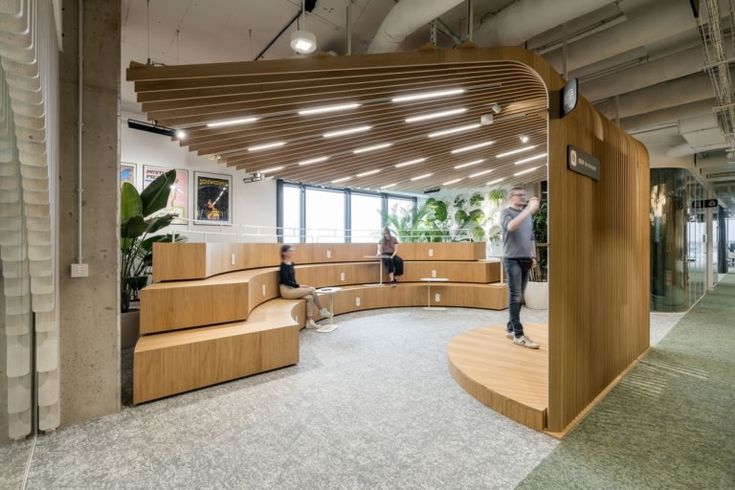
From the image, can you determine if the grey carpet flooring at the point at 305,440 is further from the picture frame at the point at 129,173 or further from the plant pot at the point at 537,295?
the picture frame at the point at 129,173

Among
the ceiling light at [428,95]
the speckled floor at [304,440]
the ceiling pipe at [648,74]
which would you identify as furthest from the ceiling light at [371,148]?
the speckled floor at [304,440]

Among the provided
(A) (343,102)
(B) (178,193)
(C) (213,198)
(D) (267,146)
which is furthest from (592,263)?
(B) (178,193)

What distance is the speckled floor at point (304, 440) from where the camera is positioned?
6.43 feet

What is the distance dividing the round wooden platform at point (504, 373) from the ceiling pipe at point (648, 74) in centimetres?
377

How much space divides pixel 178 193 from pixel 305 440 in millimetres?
6879

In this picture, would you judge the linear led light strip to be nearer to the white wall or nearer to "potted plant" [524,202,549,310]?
the white wall

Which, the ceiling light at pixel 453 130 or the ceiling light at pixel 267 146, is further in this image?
the ceiling light at pixel 267 146

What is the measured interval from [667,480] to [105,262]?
412 centimetres

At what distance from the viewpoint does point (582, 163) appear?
8.41 ft

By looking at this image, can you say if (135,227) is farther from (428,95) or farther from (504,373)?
(504,373)

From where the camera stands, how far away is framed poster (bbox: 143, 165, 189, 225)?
7242 millimetres

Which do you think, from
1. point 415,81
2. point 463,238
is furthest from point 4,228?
point 463,238

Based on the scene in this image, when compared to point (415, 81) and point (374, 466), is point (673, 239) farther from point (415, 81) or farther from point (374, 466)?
point (374, 466)

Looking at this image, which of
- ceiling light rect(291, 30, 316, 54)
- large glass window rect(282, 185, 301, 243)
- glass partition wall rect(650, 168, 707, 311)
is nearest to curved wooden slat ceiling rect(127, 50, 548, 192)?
ceiling light rect(291, 30, 316, 54)
